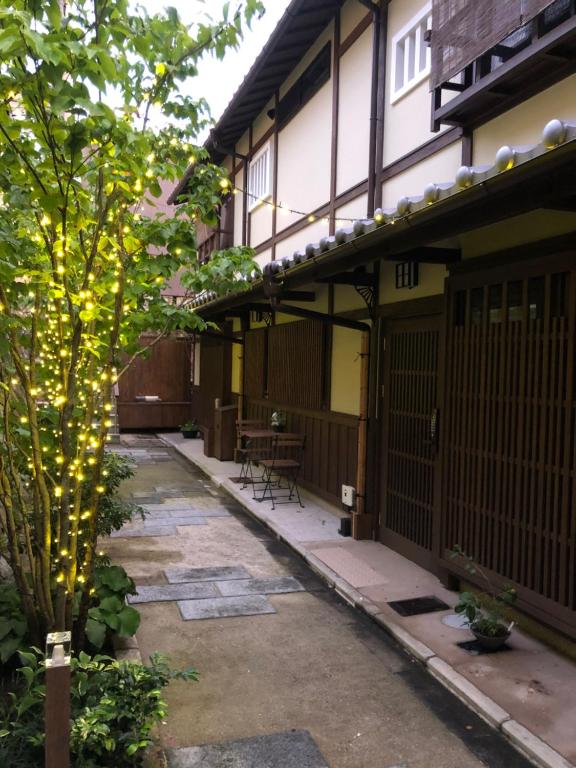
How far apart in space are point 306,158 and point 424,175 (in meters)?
3.96

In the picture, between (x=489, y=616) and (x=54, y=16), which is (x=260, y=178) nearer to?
(x=489, y=616)

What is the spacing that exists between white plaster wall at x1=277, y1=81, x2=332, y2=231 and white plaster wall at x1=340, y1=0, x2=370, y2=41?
0.76m

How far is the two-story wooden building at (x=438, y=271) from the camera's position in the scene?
185 inches

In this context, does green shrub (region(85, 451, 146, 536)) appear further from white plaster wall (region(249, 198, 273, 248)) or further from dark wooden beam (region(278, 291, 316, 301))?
white plaster wall (region(249, 198, 273, 248))

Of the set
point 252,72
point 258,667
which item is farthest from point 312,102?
point 258,667

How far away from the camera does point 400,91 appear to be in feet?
23.9

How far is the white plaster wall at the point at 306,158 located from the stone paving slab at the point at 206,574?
5589mm

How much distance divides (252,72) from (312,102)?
129 cm

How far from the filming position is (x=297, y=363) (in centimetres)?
1102

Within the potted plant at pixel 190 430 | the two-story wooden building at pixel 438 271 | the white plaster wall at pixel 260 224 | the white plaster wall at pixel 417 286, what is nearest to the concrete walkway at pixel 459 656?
the two-story wooden building at pixel 438 271

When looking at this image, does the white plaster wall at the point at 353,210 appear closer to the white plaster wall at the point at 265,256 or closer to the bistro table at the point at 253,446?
the white plaster wall at the point at 265,256

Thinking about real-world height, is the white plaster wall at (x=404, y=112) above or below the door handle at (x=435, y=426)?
above

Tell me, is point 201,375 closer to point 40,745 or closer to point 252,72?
point 252,72

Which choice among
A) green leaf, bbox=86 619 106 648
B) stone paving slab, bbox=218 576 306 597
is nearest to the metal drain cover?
stone paving slab, bbox=218 576 306 597
